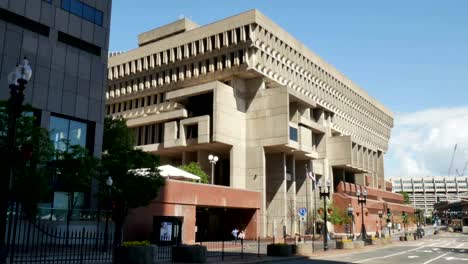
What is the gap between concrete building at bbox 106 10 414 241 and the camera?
63.4 m

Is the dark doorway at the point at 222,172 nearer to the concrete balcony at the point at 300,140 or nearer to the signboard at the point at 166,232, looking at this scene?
the concrete balcony at the point at 300,140

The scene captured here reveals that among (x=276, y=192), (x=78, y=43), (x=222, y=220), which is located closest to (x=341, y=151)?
(x=276, y=192)

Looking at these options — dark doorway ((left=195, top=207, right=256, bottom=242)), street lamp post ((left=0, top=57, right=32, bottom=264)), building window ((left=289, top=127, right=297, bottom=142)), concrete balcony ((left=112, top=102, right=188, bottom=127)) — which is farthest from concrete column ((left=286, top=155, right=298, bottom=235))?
street lamp post ((left=0, top=57, right=32, bottom=264))

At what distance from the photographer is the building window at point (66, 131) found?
117ft

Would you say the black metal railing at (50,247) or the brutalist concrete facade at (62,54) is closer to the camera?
the black metal railing at (50,247)

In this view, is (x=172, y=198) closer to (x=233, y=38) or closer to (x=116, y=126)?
(x=116, y=126)

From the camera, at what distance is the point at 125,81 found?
8288cm

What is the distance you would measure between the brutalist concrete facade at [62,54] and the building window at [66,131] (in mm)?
369

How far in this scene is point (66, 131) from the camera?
120ft

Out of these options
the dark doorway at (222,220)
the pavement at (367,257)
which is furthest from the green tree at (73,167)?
the dark doorway at (222,220)

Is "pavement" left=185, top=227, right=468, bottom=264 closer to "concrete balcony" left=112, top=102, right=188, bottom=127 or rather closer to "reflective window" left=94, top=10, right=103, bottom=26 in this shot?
"reflective window" left=94, top=10, right=103, bottom=26

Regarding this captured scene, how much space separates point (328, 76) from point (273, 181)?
113ft

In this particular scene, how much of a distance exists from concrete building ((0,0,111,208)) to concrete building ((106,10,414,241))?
2347 centimetres

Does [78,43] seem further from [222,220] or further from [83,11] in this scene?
[222,220]
